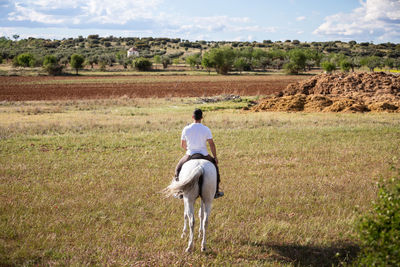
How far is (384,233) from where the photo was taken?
4.14 metres

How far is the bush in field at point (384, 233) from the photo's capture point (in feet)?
13.4

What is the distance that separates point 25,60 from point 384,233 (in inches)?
4209

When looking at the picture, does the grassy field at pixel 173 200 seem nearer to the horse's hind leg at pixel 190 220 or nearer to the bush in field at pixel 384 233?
the horse's hind leg at pixel 190 220

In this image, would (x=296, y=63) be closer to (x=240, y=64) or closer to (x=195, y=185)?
(x=240, y=64)

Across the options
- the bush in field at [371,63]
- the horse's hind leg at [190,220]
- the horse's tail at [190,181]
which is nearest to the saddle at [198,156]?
the horse's tail at [190,181]

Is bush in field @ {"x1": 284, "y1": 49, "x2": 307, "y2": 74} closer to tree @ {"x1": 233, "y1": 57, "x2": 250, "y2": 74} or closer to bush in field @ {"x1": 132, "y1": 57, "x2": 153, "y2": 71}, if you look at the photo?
tree @ {"x1": 233, "y1": 57, "x2": 250, "y2": 74}

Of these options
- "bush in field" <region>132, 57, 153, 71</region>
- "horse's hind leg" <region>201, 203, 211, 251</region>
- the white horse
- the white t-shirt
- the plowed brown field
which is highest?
"bush in field" <region>132, 57, 153, 71</region>

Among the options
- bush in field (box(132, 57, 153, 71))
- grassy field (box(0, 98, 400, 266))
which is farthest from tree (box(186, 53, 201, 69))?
grassy field (box(0, 98, 400, 266))

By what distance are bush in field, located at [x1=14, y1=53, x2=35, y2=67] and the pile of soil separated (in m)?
82.0

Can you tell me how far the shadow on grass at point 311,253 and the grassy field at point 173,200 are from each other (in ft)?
0.07

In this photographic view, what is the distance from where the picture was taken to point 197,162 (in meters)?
6.71

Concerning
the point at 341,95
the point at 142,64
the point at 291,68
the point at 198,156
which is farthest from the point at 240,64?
the point at 198,156

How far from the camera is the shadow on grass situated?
21.0ft

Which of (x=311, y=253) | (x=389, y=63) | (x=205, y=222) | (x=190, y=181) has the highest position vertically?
(x=389, y=63)
